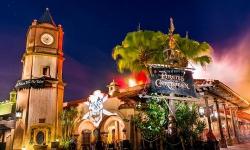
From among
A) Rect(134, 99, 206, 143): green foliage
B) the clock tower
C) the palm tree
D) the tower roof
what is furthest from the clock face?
Rect(134, 99, 206, 143): green foliage

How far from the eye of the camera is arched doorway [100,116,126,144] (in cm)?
2414

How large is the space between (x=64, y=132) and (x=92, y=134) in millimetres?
3324

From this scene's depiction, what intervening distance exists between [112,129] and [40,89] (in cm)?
958

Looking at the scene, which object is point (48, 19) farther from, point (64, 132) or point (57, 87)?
point (64, 132)

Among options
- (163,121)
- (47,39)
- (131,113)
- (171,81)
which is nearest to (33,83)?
(47,39)

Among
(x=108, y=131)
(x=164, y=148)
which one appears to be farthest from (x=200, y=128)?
(x=108, y=131)

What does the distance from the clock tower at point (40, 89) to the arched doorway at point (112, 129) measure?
6538 millimetres

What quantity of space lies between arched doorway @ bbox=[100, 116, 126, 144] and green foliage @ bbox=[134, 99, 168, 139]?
1004 centimetres

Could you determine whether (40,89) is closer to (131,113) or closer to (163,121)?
(131,113)

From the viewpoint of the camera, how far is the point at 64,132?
27469 millimetres

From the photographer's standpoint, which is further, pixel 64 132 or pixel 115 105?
pixel 64 132

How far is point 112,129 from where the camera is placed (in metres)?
25.6

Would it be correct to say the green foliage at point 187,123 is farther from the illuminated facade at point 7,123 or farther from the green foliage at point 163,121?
the illuminated facade at point 7,123

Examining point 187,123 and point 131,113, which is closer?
point 187,123
